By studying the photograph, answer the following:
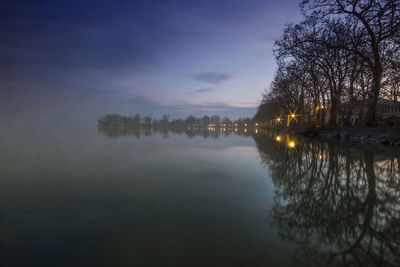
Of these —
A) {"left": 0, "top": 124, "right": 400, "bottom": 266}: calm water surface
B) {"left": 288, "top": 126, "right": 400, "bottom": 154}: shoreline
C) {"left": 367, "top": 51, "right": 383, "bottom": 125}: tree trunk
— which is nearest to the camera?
{"left": 0, "top": 124, "right": 400, "bottom": 266}: calm water surface

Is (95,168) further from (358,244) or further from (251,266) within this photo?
(358,244)

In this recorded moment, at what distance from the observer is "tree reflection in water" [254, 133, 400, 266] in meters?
2.26

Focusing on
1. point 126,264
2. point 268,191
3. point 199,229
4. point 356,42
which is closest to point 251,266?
point 199,229

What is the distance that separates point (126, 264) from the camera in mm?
2105

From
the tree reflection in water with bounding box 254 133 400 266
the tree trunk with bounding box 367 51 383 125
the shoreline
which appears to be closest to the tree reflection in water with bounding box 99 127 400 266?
the tree reflection in water with bounding box 254 133 400 266

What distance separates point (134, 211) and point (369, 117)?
873 inches

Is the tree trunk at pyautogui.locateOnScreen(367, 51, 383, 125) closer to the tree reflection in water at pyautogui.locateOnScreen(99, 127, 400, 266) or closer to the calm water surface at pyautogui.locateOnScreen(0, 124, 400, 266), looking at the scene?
the tree reflection in water at pyautogui.locateOnScreen(99, 127, 400, 266)

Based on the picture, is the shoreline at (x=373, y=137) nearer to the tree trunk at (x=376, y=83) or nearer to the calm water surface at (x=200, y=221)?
the tree trunk at (x=376, y=83)

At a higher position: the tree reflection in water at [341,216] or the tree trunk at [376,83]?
the tree trunk at [376,83]

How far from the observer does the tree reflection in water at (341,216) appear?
2.26 m

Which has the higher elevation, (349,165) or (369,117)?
(369,117)

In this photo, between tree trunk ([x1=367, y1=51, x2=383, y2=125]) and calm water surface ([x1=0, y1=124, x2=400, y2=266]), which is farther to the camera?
tree trunk ([x1=367, y1=51, x2=383, y2=125])

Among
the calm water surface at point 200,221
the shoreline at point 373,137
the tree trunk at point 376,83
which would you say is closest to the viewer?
the calm water surface at point 200,221

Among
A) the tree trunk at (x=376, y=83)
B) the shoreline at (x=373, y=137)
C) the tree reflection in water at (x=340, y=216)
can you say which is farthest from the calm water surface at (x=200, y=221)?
the tree trunk at (x=376, y=83)
